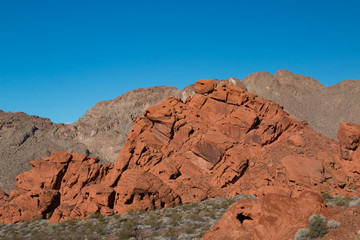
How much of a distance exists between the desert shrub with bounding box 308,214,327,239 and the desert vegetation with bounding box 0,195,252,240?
6260 millimetres

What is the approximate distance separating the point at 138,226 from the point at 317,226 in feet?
36.8

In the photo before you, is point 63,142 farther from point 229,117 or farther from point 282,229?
point 282,229

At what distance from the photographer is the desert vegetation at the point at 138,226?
17.2 metres

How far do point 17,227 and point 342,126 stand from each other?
2547 cm

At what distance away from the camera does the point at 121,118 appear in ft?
273

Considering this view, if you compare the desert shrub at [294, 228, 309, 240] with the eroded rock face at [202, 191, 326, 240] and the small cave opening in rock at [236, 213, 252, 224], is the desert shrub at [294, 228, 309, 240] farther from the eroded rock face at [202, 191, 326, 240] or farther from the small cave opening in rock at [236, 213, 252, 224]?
the small cave opening in rock at [236, 213, 252, 224]

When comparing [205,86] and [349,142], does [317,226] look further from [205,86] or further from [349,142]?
[205,86]

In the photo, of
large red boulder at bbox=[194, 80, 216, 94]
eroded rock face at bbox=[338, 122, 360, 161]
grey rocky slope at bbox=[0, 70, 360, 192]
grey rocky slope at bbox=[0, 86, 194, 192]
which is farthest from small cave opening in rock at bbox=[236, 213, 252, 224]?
grey rocky slope at bbox=[0, 70, 360, 192]

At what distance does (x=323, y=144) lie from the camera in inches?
1027

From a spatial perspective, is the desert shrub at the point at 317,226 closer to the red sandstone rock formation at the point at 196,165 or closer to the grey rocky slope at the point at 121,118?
the red sandstone rock formation at the point at 196,165

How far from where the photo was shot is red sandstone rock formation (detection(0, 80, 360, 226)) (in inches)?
915

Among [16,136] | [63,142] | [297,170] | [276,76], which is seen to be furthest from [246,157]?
[276,76]

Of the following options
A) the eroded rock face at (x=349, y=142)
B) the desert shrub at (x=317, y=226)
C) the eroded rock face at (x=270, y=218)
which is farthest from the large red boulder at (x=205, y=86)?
the desert shrub at (x=317, y=226)

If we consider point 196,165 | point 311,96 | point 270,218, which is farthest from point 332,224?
point 311,96
